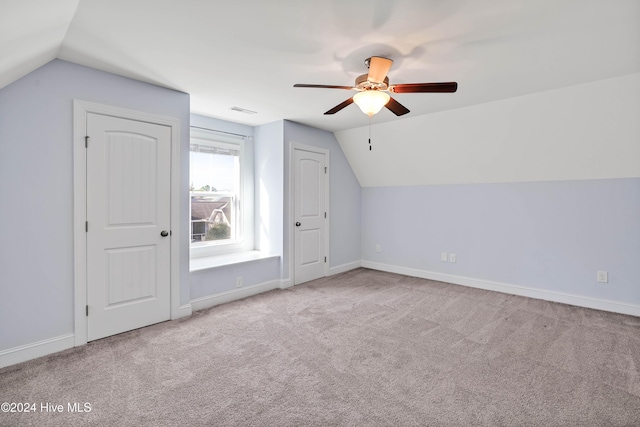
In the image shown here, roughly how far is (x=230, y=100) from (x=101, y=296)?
7.73ft

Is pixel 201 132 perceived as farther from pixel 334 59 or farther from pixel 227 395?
pixel 227 395

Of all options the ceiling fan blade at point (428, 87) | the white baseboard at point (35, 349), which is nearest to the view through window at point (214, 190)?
the white baseboard at point (35, 349)

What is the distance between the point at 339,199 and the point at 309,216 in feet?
2.67

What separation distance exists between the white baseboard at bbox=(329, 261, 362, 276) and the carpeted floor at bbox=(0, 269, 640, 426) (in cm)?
165

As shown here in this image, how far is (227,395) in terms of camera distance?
2059 mm

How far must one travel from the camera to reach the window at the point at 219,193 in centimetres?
423

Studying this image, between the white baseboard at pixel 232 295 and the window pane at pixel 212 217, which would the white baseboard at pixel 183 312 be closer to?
the white baseboard at pixel 232 295

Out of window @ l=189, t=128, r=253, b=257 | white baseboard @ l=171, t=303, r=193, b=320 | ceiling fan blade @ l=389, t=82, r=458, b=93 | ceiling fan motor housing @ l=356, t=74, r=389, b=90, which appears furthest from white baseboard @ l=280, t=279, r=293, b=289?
ceiling fan blade @ l=389, t=82, r=458, b=93

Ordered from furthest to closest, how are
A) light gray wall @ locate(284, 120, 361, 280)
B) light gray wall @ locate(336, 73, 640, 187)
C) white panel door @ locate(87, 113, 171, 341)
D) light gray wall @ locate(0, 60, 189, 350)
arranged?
light gray wall @ locate(284, 120, 361, 280) < light gray wall @ locate(336, 73, 640, 187) < white panel door @ locate(87, 113, 171, 341) < light gray wall @ locate(0, 60, 189, 350)

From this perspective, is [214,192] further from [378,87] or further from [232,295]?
[378,87]

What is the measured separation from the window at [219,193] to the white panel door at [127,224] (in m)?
0.97

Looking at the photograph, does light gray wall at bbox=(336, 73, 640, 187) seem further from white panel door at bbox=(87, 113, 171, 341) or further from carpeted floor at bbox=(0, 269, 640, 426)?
white panel door at bbox=(87, 113, 171, 341)

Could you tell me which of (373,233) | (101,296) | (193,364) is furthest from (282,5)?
(373,233)

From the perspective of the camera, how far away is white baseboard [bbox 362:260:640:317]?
3.51 metres
